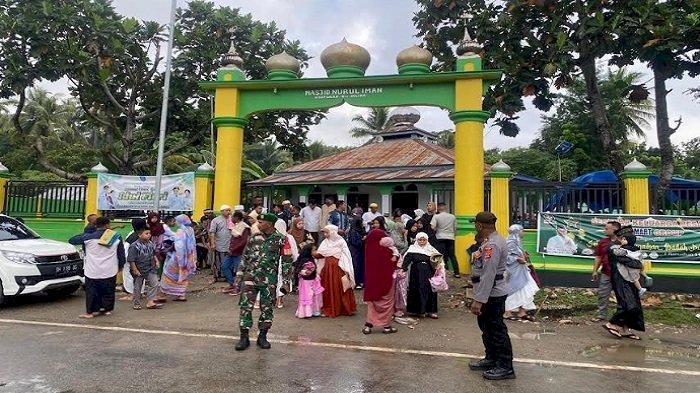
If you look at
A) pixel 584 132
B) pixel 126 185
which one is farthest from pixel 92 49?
pixel 584 132

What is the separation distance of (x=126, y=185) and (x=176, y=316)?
577 cm

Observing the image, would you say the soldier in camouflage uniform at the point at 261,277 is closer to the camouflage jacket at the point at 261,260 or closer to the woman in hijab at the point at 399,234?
the camouflage jacket at the point at 261,260

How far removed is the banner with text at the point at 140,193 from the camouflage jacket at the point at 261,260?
6.67 m

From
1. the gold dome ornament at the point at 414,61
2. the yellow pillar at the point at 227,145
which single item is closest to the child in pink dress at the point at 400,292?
the gold dome ornament at the point at 414,61

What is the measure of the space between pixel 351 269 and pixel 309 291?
2.36ft

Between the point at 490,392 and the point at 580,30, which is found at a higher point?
the point at 580,30

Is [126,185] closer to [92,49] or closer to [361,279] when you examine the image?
[92,49]

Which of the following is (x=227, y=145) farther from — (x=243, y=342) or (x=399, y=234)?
(x=243, y=342)

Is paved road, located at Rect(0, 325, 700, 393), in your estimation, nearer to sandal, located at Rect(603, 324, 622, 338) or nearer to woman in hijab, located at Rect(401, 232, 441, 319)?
sandal, located at Rect(603, 324, 622, 338)

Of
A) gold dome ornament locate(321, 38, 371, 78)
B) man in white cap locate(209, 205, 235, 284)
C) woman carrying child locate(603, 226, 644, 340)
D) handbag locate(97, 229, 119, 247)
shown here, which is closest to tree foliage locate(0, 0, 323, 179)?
gold dome ornament locate(321, 38, 371, 78)

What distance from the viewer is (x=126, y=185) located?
39.8ft

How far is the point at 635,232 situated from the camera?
364 inches

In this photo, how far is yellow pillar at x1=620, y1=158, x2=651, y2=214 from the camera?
9219 millimetres

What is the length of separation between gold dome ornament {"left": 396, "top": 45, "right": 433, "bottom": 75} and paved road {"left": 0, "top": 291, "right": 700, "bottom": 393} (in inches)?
210
